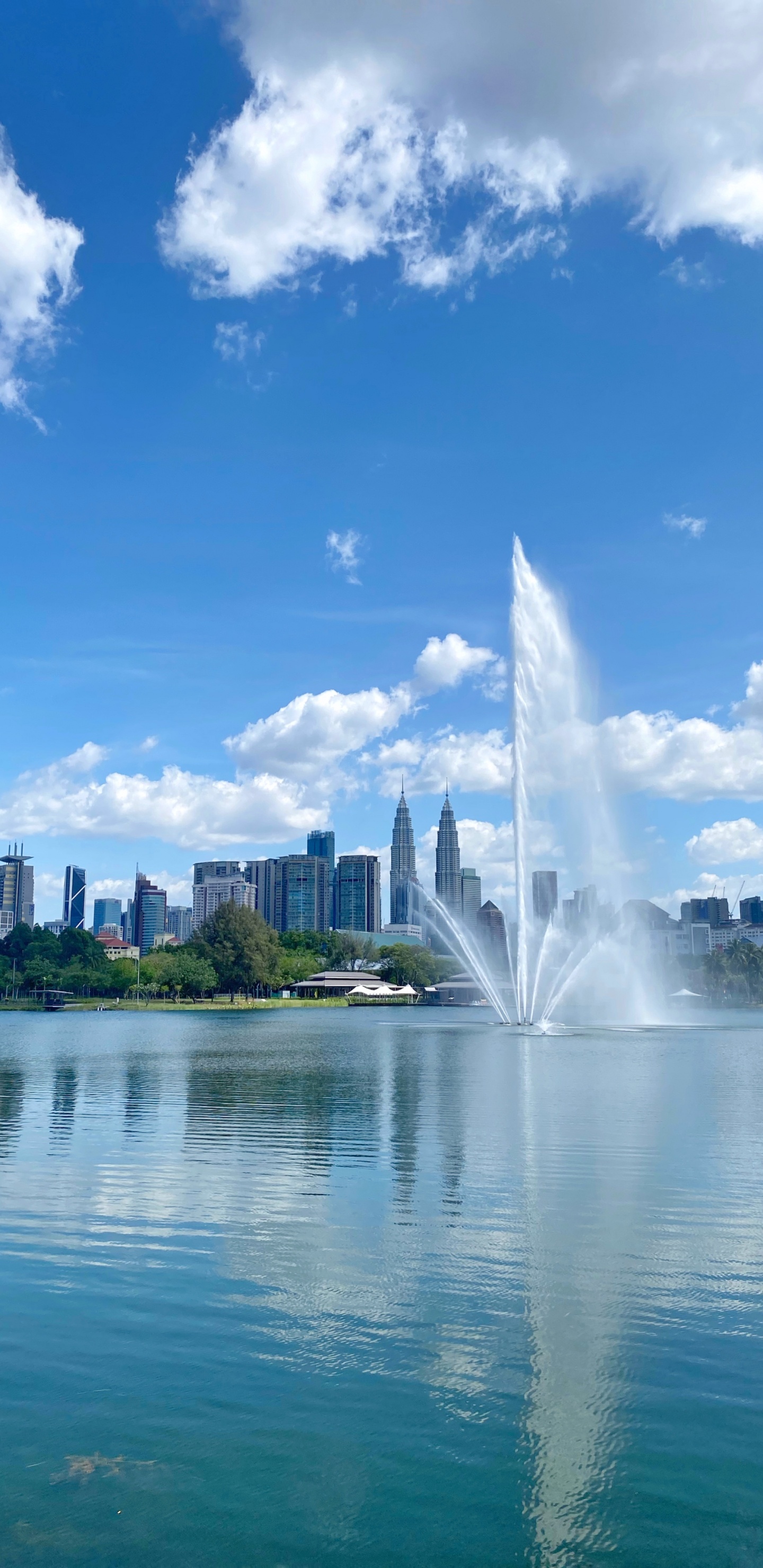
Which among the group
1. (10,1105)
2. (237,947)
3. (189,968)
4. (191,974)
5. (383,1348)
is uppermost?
(237,947)

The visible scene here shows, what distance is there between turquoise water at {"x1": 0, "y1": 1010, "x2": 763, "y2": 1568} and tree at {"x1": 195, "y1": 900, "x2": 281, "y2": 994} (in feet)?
433

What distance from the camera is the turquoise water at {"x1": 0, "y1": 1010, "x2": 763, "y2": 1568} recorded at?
10.1 meters

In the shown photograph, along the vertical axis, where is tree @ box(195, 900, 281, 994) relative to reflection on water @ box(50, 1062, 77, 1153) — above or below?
above

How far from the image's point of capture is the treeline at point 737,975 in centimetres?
17888

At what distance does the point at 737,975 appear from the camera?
179125mm

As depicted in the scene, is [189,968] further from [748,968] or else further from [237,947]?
[748,968]

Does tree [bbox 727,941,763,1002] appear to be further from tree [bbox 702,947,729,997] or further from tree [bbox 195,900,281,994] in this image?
tree [bbox 195,900,281,994]

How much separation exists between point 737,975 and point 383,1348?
177643 mm

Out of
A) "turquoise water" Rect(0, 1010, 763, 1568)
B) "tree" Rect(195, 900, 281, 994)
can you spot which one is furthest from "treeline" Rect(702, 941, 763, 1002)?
"turquoise water" Rect(0, 1010, 763, 1568)

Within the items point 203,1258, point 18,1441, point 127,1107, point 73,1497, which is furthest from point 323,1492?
point 127,1107

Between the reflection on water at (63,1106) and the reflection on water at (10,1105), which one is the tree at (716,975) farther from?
the reflection on water at (10,1105)

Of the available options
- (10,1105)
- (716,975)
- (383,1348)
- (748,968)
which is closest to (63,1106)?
(10,1105)

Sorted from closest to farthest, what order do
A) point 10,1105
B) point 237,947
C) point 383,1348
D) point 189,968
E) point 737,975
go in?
point 383,1348 < point 10,1105 < point 189,968 < point 237,947 < point 737,975

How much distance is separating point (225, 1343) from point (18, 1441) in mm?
3319
